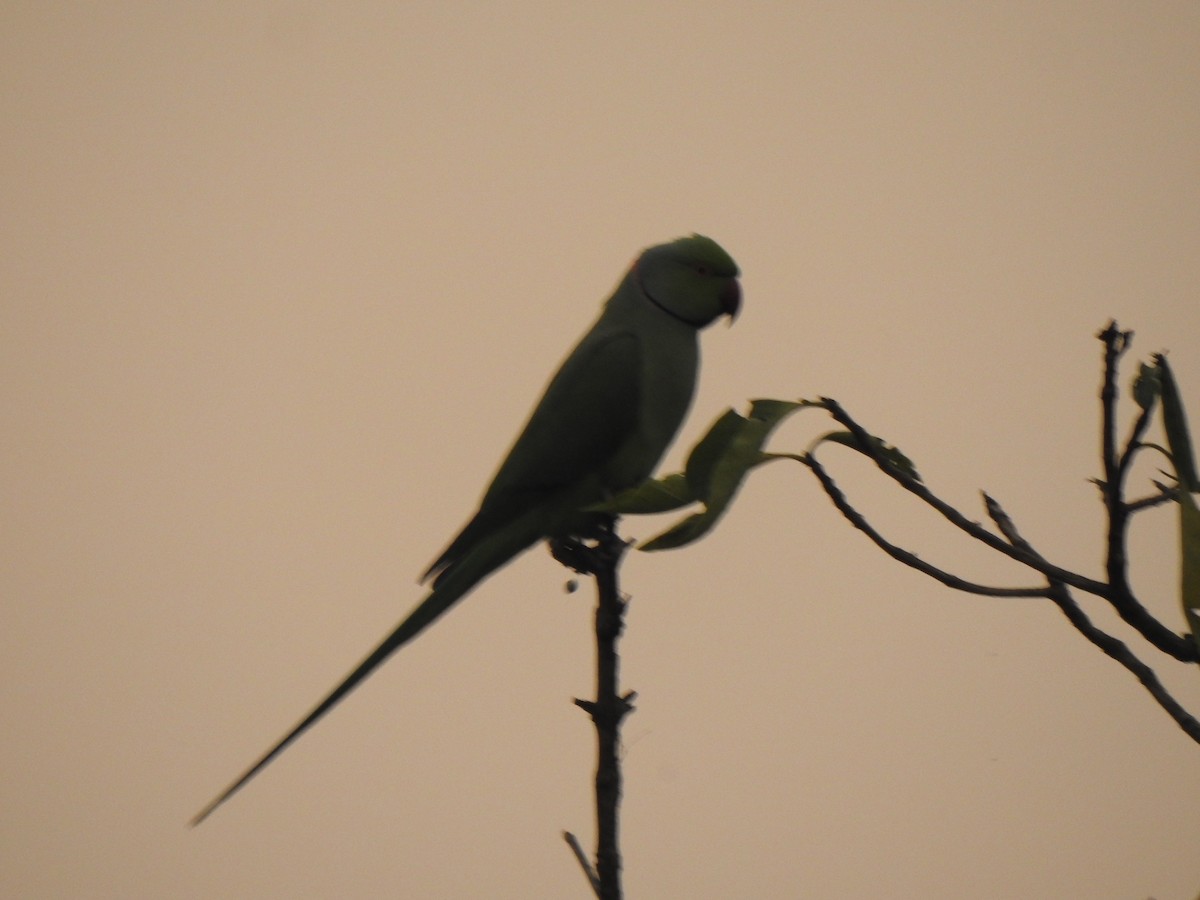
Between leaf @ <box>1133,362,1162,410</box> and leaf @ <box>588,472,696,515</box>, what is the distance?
1.47ft

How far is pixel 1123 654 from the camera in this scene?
0.99 metres

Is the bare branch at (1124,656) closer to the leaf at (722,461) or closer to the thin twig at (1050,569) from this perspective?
the thin twig at (1050,569)

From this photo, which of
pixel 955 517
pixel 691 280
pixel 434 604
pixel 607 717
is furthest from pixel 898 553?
pixel 691 280

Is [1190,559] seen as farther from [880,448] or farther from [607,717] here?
[607,717]

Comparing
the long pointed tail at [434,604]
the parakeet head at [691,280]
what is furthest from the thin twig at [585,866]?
the parakeet head at [691,280]

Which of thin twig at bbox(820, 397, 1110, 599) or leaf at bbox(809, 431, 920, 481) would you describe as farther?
leaf at bbox(809, 431, 920, 481)

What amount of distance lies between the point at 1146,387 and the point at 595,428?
169 centimetres

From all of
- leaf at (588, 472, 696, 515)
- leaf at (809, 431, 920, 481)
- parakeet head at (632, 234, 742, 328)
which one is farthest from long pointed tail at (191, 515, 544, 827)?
leaf at (809, 431, 920, 481)

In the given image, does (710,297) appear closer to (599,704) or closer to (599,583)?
(599,583)

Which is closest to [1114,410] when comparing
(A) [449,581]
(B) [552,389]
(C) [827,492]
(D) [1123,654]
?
(D) [1123,654]

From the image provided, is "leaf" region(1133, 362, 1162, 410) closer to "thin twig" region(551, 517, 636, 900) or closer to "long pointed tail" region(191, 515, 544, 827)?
"thin twig" region(551, 517, 636, 900)

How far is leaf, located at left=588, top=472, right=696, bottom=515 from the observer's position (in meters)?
1.17

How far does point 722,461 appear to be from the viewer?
1075mm

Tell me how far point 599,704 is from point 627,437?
1089 mm
